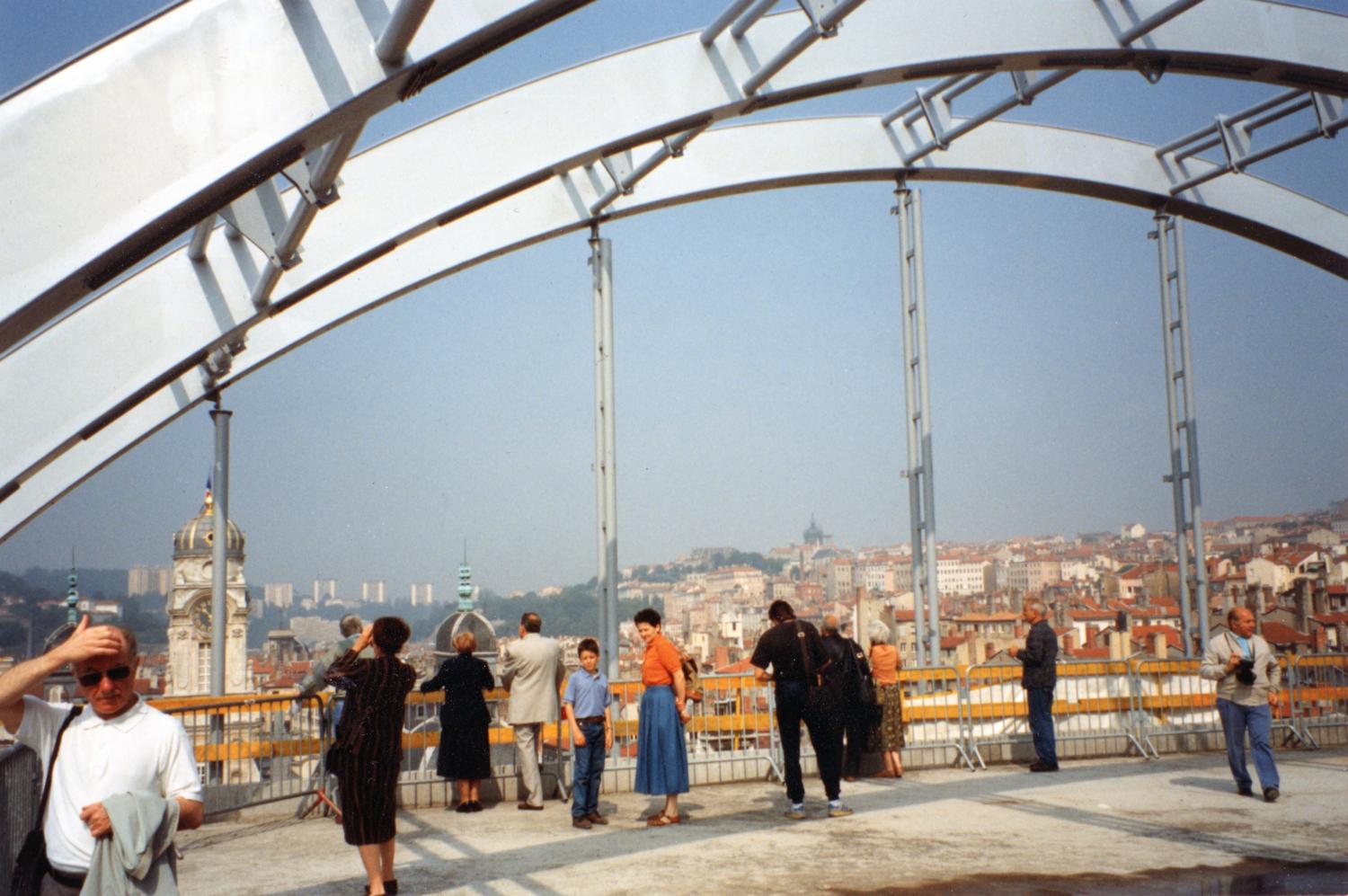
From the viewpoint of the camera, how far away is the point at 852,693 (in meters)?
10.2

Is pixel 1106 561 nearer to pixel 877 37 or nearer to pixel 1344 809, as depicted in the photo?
pixel 1344 809

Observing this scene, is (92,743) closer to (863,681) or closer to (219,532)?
(863,681)

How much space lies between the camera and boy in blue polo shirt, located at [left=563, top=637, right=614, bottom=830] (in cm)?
835

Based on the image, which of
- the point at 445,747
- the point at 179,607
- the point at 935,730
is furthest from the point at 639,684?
the point at 179,607

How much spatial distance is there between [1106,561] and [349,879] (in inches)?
481

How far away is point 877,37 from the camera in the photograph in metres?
9.42

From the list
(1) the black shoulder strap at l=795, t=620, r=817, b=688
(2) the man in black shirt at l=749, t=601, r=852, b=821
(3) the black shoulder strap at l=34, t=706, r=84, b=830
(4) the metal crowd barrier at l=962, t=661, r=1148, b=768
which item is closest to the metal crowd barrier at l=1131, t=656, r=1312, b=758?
(4) the metal crowd barrier at l=962, t=661, r=1148, b=768

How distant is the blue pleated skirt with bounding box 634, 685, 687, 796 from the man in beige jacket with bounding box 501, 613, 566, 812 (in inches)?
52.3

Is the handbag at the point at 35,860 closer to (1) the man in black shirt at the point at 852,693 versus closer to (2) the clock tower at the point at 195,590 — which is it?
(1) the man in black shirt at the point at 852,693

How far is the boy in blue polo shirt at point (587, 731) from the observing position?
27.4 feet

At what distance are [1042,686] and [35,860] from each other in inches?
357

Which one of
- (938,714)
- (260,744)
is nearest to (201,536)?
(260,744)

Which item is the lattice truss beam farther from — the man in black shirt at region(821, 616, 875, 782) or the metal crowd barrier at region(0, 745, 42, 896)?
the man in black shirt at region(821, 616, 875, 782)

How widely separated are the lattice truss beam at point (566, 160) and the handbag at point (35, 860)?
4.15m
